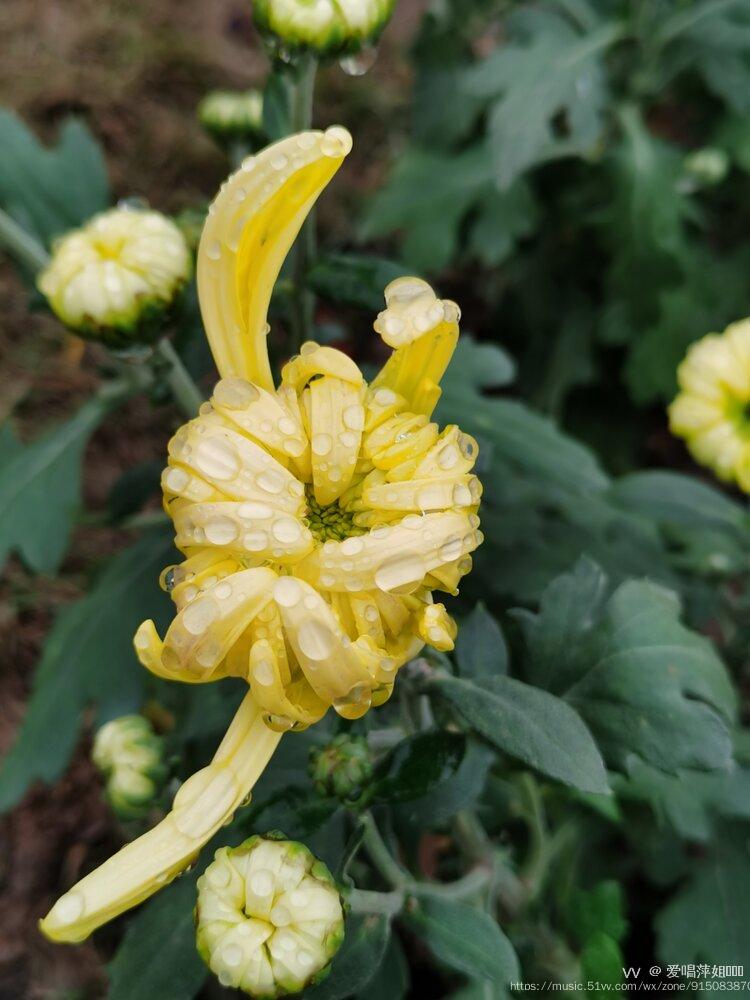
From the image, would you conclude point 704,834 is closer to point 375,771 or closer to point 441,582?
point 375,771

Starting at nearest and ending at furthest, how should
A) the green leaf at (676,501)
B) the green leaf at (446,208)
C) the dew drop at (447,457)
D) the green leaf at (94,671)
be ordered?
the dew drop at (447,457), the green leaf at (94,671), the green leaf at (676,501), the green leaf at (446,208)

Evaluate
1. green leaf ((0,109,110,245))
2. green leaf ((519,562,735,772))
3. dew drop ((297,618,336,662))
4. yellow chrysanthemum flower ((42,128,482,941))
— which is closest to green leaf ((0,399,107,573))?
green leaf ((0,109,110,245))

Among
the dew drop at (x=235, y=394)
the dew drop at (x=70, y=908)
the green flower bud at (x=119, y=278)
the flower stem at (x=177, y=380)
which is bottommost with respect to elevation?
the dew drop at (x=70, y=908)

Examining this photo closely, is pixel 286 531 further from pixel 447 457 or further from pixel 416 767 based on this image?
pixel 416 767

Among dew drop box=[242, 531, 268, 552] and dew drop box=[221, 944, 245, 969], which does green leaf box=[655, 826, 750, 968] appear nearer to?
dew drop box=[221, 944, 245, 969]

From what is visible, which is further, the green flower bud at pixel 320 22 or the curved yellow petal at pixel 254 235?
the green flower bud at pixel 320 22

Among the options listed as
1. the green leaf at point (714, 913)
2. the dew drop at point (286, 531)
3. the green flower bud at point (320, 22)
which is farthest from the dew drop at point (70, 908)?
the green leaf at point (714, 913)

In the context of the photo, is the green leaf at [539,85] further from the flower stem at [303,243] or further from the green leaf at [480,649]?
the green leaf at [480,649]

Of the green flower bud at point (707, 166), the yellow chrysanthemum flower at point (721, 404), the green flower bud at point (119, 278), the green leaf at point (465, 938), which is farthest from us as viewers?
the green flower bud at point (707, 166)
